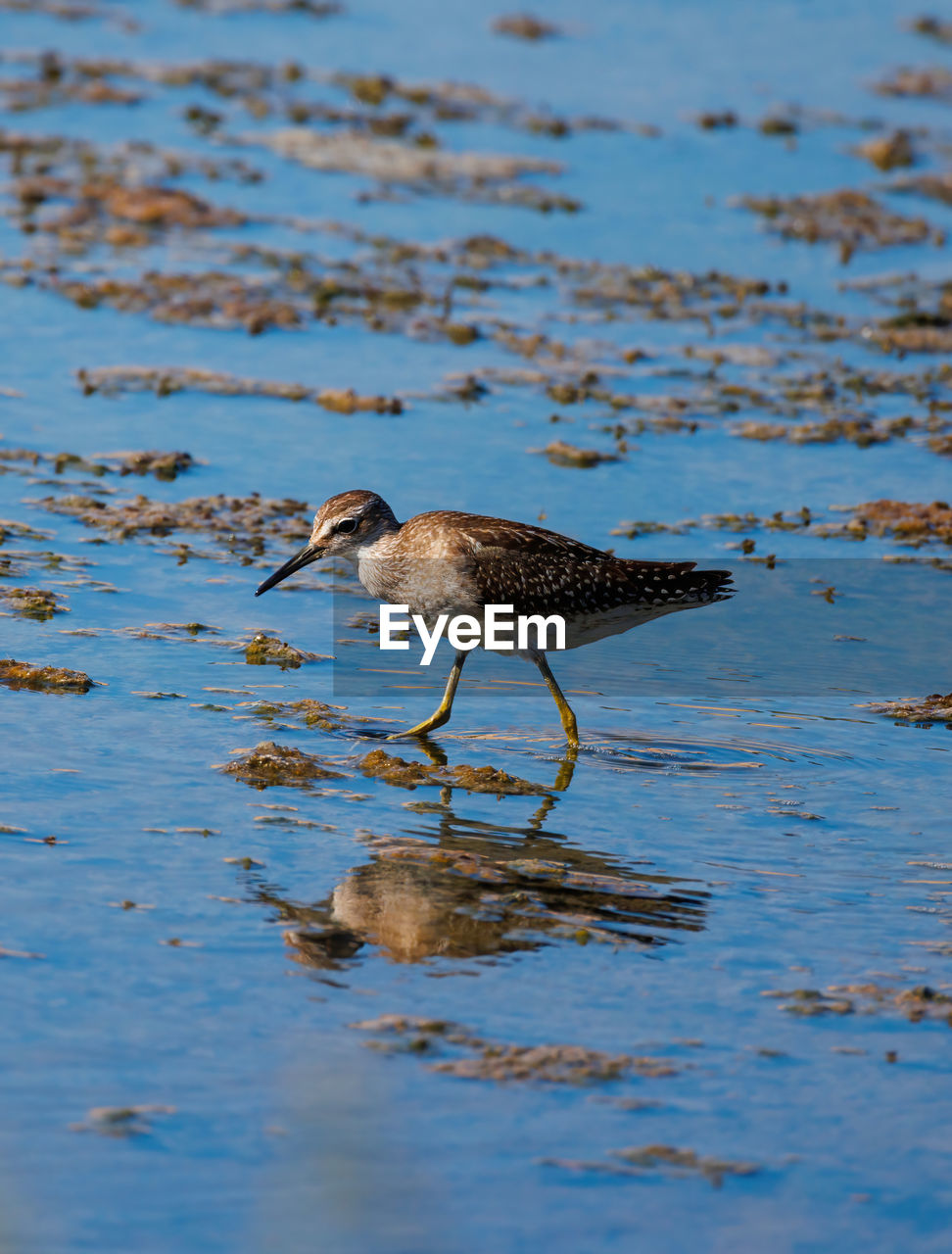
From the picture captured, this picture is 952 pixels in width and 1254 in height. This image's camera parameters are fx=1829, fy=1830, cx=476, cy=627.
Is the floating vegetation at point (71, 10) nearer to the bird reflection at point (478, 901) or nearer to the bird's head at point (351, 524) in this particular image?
the bird's head at point (351, 524)

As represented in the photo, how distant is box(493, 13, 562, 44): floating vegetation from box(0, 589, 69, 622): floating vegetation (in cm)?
2020

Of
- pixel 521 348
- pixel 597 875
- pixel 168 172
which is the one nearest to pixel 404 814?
pixel 597 875

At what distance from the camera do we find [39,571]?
11.0 m

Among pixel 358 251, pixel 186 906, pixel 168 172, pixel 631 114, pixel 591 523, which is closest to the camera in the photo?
pixel 186 906

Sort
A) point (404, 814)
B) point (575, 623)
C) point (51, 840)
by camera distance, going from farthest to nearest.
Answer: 1. point (575, 623)
2. point (404, 814)
3. point (51, 840)

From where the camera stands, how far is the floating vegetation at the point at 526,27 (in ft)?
93.4

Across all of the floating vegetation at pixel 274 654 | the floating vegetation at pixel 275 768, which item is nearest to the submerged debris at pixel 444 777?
the floating vegetation at pixel 275 768

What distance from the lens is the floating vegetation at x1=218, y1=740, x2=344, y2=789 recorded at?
845 centimetres

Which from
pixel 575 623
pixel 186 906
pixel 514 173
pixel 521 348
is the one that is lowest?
pixel 186 906

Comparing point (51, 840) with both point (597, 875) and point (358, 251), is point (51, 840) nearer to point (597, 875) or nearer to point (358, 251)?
point (597, 875)

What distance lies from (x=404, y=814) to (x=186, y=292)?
381 inches

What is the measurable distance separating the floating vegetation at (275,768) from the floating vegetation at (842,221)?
12.8m

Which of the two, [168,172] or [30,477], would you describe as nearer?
[30,477]

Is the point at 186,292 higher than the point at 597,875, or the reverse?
the point at 186,292
